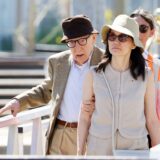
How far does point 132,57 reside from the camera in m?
4.34

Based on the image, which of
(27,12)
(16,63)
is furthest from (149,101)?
(27,12)

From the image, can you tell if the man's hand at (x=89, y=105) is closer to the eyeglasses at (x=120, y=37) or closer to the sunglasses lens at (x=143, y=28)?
the eyeglasses at (x=120, y=37)

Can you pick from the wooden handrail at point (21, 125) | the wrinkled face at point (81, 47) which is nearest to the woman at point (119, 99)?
the wrinkled face at point (81, 47)

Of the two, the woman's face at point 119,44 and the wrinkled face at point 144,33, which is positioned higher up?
the woman's face at point 119,44

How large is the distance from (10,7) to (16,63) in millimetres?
2569

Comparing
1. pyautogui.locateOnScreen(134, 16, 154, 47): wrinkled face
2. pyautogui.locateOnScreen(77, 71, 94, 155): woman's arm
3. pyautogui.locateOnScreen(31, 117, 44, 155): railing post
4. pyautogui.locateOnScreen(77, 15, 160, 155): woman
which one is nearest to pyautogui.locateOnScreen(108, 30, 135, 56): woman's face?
pyautogui.locateOnScreen(77, 15, 160, 155): woman

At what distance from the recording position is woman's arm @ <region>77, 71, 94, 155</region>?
425 centimetres

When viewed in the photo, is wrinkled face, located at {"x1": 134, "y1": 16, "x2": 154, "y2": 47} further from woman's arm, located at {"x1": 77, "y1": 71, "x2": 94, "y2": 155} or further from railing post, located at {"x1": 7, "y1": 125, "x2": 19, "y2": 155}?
woman's arm, located at {"x1": 77, "y1": 71, "x2": 94, "y2": 155}

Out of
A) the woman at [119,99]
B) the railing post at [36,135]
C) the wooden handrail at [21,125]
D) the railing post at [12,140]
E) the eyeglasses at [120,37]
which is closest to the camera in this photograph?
the woman at [119,99]

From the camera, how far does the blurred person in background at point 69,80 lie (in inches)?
185

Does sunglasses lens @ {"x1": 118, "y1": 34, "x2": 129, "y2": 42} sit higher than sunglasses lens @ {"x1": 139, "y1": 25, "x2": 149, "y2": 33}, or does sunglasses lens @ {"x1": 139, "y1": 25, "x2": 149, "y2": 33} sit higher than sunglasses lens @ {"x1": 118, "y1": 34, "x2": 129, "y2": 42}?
sunglasses lens @ {"x1": 118, "y1": 34, "x2": 129, "y2": 42}

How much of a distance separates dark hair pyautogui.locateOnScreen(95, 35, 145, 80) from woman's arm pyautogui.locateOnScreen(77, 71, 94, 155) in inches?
3.3

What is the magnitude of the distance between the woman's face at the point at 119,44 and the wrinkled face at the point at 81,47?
0.42 m

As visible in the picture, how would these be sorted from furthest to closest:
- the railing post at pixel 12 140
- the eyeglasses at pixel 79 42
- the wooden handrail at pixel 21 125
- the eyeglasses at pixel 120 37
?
the railing post at pixel 12 140
the wooden handrail at pixel 21 125
the eyeglasses at pixel 79 42
the eyeglasses at pixel 120 37
